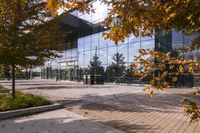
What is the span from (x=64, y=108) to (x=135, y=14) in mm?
8293

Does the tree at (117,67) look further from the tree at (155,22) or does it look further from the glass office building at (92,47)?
the tree at (155,22)

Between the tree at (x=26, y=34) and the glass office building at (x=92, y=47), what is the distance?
12.3 meters

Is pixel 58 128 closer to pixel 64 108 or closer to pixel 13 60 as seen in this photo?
pixel 64 108

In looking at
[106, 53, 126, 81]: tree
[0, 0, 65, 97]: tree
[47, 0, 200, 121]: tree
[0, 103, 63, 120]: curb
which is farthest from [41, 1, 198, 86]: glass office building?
[47, 0, 200, 121]: tree

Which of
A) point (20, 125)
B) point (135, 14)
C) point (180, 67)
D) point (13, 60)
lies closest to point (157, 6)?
point (135, 14)

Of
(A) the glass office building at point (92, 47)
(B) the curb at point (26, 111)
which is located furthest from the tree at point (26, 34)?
(A) the glass office building at point (92, 47)

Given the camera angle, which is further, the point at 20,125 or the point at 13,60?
the point at 13,60

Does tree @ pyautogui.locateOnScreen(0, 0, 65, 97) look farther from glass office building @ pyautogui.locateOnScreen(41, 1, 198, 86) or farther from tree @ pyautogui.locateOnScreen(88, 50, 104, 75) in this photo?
tree @ pyautogui.locateOnScreen(88, 50, 104, 75)

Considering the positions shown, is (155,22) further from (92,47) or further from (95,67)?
(92,47)

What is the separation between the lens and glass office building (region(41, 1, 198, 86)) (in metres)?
25.1

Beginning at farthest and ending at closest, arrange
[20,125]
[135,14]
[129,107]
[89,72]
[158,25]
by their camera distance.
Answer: [89,72] → [129,107] → [20,125] → [158,25] → [135,14]

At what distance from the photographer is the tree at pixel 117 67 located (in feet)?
95.2

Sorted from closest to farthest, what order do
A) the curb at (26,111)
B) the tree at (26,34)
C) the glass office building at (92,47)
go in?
the curb at (26,111) → the tree at (26,34) → the glass office building at (92,47)

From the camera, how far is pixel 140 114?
8992 mm
